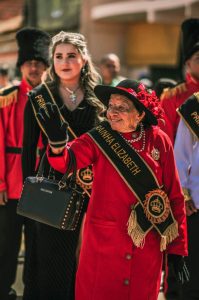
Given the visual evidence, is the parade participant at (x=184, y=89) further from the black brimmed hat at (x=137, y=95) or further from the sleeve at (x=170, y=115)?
the black brimmed hat at (x=137, y=95)

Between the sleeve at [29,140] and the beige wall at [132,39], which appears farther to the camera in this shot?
the beige wall at [132,39]

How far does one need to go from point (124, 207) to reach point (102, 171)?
9.3 inches

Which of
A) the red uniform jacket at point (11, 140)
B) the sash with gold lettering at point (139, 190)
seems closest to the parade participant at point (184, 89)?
the red uniform jacket at point (11, 140)

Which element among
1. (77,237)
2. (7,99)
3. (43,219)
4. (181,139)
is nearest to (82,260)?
(43,219)

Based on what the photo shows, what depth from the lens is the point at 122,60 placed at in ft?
54.7

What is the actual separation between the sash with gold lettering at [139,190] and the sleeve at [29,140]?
1.05 meters

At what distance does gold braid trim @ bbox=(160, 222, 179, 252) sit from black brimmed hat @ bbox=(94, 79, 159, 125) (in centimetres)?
60

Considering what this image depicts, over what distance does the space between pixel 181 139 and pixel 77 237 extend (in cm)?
100

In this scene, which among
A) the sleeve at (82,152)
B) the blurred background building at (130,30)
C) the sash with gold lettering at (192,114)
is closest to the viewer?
the sleeve at (82,152)

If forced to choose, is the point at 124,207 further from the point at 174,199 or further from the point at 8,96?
the point at 8,96

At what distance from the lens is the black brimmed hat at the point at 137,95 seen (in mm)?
4195

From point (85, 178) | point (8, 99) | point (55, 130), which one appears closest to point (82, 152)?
point (55, 130)

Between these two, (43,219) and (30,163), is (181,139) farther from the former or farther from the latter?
(43,219)

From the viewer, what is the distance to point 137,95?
423 centimetres
